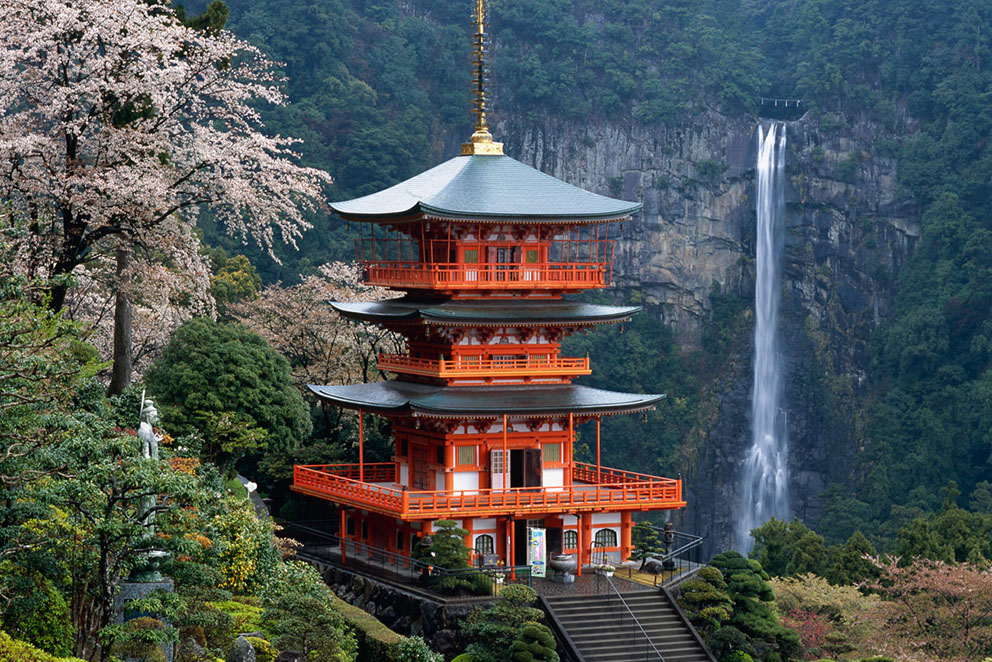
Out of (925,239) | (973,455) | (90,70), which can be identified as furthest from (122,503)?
(925,239)

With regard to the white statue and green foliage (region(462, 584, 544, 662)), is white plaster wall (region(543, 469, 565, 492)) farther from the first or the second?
the white statue

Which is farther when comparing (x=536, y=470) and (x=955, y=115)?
(x=955, y=115)

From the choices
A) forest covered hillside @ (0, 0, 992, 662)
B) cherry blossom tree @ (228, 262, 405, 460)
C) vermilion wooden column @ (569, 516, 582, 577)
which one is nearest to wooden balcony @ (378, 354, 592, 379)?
vermilion wooden column @ (569, 516, 582, 577)

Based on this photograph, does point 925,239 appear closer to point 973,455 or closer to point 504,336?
point 973,455

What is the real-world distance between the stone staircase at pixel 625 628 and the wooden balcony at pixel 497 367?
622cm

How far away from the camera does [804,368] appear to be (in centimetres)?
10194

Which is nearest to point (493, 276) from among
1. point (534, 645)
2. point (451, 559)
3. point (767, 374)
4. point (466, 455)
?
point (466, 455)

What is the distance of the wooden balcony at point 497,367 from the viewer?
3778 cm

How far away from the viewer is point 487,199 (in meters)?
37.9

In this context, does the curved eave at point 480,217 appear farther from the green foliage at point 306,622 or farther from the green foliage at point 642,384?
the green foliage at point 642,384

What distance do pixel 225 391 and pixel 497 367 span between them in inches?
285

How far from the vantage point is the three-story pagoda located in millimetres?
36812

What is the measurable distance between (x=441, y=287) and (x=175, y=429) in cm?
771

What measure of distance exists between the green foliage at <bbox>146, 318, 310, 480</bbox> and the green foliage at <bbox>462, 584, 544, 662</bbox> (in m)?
9.21
